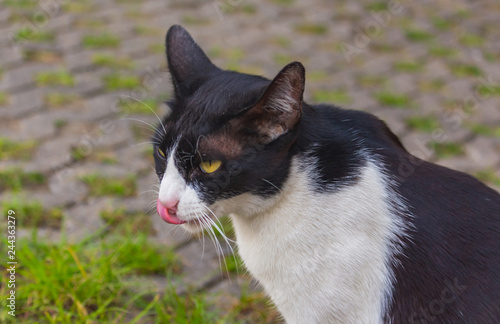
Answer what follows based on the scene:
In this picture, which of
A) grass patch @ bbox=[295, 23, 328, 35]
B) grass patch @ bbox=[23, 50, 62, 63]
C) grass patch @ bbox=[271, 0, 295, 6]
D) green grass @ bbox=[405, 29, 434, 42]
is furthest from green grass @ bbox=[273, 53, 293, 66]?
grass patch @ bbox=[23, 50, 62, 63]

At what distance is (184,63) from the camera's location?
2.02 m

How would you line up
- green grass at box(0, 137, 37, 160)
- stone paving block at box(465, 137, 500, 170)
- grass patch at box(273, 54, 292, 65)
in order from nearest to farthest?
green grass at box(0, 137, 37, 160) < stone paving block at box(465, 137, 500, 170) < grass patch at box(273, 54, 292, 65)

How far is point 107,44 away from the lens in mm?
4801

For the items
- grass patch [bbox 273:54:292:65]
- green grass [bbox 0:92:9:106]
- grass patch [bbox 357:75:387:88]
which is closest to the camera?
green grass [bbox 0:92:9:106]

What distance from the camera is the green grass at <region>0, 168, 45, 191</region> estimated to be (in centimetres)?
311

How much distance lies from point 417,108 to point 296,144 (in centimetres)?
267

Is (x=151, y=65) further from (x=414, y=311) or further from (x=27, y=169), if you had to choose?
(x=414, y=311)

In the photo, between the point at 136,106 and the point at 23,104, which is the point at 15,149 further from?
the point at 136,106

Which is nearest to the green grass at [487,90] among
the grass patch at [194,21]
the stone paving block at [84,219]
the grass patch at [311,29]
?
the grass patch at [311,29]

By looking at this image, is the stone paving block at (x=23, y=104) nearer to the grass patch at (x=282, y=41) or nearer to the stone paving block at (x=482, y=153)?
the grass patch at (x=282, y=41)

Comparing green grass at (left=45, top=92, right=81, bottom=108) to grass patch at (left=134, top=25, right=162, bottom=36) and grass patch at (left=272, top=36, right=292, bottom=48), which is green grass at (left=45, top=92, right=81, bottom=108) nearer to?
grass patch at (left=134, top=25, right=162, bottom=36)

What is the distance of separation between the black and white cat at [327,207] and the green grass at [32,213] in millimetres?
1274

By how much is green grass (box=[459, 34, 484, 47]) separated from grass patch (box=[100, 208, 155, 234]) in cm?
378

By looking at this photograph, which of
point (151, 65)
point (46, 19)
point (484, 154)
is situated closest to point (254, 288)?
point (484, 154)
